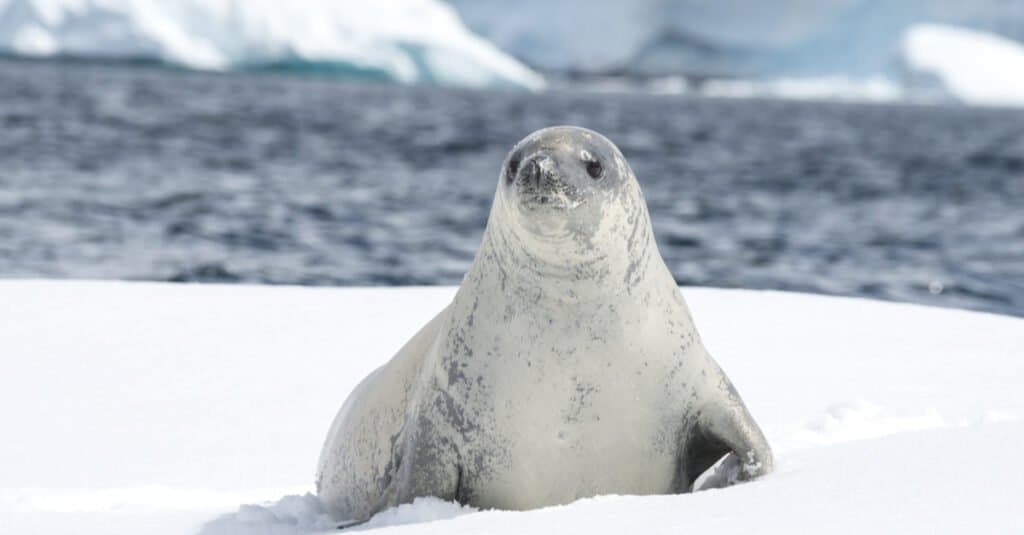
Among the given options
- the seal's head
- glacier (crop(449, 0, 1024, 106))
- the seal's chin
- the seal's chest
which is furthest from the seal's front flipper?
glacier (crop(449, 0, 1024, 106))

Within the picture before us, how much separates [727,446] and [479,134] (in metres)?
19.6

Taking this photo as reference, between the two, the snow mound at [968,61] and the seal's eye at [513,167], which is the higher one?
the snow mound at [968,61]

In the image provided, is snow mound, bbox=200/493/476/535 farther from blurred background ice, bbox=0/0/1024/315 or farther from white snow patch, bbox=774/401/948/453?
blurred background ice, bbox=0/0/1024/315

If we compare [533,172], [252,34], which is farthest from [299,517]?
[252,34]

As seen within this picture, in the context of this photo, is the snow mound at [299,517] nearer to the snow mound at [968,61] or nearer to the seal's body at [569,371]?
the seal's body at [569,371]

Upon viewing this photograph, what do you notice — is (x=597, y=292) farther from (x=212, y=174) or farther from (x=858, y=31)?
(x=858, y=31)

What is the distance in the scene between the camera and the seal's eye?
2391 millimetres

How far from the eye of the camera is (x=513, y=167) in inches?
94.7

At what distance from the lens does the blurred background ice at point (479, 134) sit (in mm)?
9086

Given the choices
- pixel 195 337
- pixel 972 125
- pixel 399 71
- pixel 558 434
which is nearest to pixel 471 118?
pixel 399 71

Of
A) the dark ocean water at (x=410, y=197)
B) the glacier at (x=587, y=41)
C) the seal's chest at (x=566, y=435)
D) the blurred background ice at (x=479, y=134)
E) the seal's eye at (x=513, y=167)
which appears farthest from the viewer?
the glacier at (x=587, y=41)

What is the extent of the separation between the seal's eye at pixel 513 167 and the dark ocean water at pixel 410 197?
18.5 ft

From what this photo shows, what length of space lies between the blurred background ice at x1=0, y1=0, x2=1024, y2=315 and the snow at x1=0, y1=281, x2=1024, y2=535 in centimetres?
309

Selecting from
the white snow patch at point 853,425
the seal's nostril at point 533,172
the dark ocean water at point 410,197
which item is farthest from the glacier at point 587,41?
the seal's nostril at point 533,172
